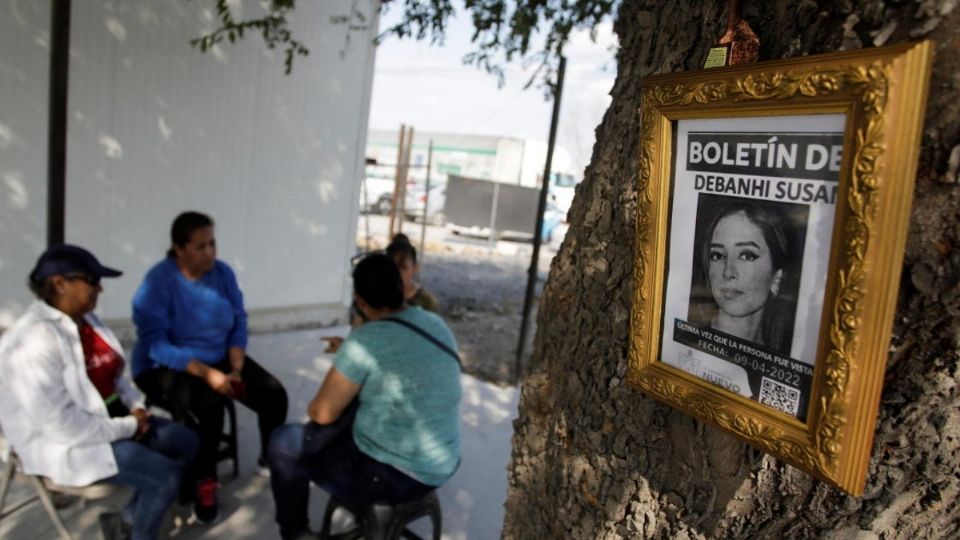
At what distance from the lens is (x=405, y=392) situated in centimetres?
260

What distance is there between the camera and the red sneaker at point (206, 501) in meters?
3.23

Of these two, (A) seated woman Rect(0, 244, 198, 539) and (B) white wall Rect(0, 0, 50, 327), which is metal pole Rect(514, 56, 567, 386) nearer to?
(A) seated woman Rect(0, 244, 198, 539)

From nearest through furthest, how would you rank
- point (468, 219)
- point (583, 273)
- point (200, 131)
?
point (583, 273)
point (200, 131)
point (468, 219)

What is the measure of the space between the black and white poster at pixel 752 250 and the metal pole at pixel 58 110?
356cm

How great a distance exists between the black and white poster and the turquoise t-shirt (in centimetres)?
164

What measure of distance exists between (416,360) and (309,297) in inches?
182

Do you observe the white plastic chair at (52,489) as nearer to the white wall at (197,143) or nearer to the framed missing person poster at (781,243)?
the framed missing person poster at (781,243)

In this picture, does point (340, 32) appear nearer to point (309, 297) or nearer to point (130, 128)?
point (130, 128)

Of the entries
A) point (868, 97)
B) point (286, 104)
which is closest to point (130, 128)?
point (286, 104)

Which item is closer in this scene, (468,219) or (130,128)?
(130,128)

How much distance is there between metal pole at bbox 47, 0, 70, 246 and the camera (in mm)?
3420

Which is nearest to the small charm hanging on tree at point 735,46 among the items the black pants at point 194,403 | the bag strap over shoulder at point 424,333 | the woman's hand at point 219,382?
the bag strap over shoulder at point 424,333

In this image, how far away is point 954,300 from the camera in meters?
0.79

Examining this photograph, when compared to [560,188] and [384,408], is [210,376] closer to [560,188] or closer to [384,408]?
[384,408]
